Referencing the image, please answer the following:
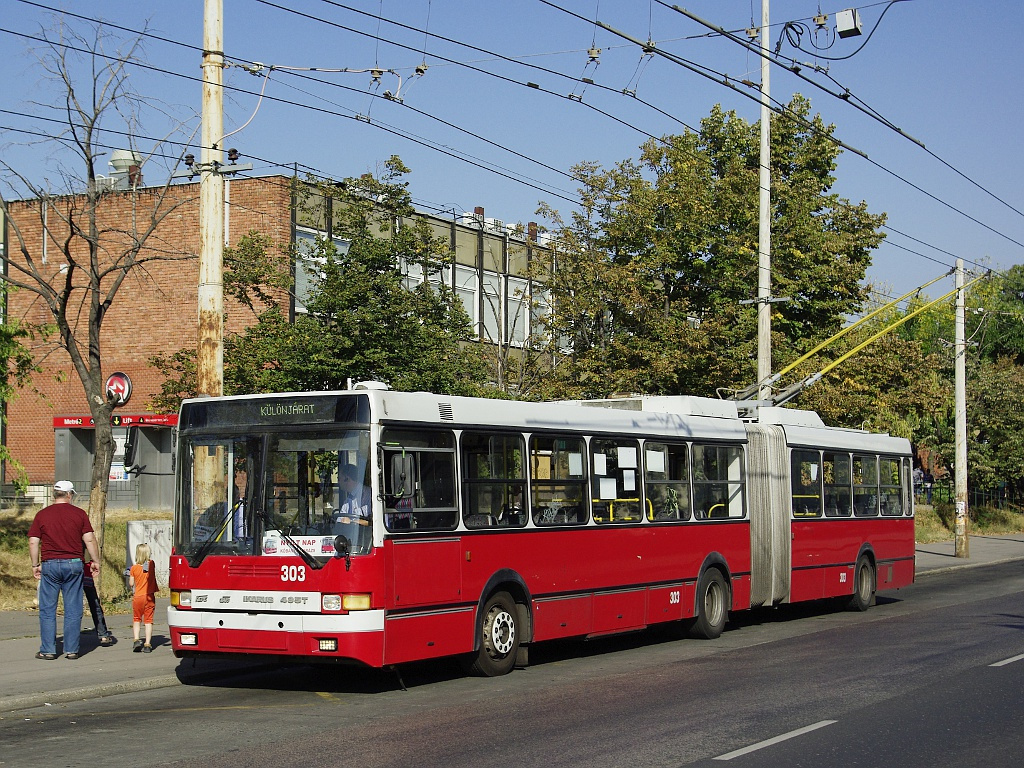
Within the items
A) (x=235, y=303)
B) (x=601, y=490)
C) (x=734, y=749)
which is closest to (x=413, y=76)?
(x=601, y=490)

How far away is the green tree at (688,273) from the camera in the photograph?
3020 centimetres

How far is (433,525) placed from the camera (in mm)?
12133

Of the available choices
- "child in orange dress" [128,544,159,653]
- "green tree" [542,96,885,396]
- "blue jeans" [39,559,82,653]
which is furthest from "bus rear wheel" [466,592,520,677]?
"green tree" [542,96,885,396]

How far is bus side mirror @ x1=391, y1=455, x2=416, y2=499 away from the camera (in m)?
11.7

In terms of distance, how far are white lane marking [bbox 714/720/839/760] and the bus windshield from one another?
399 cm

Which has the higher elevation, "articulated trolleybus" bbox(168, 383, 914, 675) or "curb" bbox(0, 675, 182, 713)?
"articulated trolleybus" bbox(168, 383, 914, 675)

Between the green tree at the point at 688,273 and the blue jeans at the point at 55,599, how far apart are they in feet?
58.0

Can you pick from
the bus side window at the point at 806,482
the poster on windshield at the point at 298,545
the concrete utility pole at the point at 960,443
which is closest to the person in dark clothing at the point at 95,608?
the poster on windshield at the point at 298,545

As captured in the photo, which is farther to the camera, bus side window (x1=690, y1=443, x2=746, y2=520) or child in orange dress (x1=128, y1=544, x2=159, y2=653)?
bus side window (x1=690, y1=443, x2=746, y2=520)

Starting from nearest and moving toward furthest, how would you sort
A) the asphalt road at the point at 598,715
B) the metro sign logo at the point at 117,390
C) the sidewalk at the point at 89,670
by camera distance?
the asphalt road at the point at 598,715
the sidewalk at the point at 89,670
the metro sign logo at the point at 117,390

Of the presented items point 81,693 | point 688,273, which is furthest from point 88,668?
point 688,273

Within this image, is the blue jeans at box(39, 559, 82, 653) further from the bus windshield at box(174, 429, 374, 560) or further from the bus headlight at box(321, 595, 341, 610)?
the bus headlight at box(321, 595, 341, 610)

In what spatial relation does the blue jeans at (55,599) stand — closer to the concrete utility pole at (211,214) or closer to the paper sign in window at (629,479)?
the concrete utility pole at (211,214)

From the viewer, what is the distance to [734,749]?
881 centimetres
